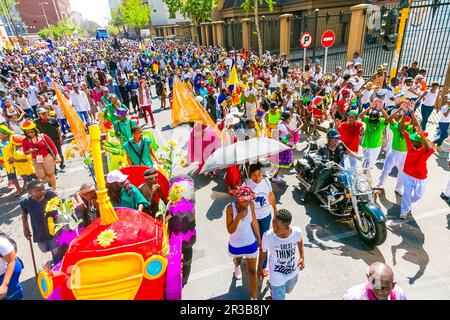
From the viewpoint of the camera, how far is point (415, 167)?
509cm

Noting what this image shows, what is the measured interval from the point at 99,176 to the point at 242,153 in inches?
90.8

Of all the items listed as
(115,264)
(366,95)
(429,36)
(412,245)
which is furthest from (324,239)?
(429,36)

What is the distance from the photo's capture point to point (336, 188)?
5.45 metres

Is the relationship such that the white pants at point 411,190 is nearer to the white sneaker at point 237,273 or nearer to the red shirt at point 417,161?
the red shirt at point 417,161

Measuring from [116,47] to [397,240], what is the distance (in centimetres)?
4008

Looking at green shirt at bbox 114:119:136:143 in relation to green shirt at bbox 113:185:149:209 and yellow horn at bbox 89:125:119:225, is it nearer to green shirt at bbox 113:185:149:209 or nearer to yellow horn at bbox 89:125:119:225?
green shirt at bbox 113:185:149:209

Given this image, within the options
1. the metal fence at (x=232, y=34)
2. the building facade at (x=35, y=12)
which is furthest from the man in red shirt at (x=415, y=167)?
the building facade at (x=35, y=12)

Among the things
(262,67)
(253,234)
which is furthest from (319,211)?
(262,67)

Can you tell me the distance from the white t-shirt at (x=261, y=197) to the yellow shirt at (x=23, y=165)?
18.4 feet

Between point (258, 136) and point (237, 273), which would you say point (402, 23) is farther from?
point (237, 273)

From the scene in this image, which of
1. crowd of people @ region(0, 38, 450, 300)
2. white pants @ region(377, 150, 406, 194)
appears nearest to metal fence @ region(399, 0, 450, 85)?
crowd of people @ region(0, 38, 450, 300)

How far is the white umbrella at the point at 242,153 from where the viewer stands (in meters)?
4.34

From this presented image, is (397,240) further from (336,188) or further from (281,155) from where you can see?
(281,155)
